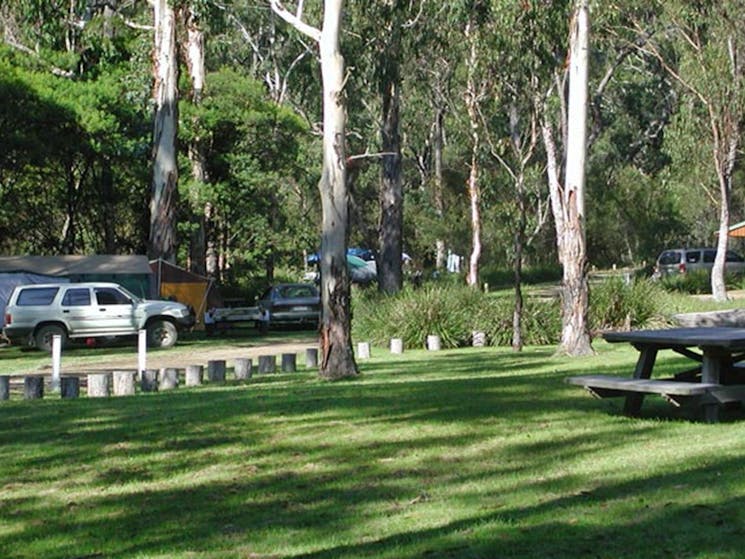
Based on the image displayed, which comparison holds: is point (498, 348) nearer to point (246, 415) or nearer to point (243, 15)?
point (246, 415)

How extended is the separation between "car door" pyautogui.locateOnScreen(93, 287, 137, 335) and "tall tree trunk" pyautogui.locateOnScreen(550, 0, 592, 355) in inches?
547

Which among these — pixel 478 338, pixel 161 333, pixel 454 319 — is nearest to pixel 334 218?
pixel 478 338

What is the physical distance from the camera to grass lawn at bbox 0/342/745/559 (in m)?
7.29

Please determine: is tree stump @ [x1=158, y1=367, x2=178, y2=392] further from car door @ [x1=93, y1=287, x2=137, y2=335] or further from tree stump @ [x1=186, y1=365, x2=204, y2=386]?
car door @ [x1=93, y1=287, x2=137, y2=335]

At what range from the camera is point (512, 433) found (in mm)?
10375

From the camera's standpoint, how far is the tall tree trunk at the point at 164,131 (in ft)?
118

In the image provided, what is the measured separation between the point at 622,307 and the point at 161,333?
10879 mm

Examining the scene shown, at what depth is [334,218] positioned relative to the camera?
1705cm

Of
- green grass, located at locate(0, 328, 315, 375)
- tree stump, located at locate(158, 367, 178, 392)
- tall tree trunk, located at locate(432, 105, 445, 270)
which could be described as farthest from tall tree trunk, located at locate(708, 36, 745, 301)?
tree stump, located at locate(158, 367, 178, 392)

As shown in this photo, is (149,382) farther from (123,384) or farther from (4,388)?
(4,388)

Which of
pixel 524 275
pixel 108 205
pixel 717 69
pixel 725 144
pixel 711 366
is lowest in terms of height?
pixel 711 366

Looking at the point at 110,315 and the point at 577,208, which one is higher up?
the point at 577,208

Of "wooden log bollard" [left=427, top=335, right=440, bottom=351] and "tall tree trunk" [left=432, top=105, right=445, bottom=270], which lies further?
"tall tree trunk" [left=432, top=105, right=445, bottom=270]

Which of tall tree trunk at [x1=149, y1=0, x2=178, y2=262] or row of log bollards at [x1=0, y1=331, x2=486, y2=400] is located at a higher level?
tall tree trunk at [x1=149, y1=0, x2=178, y2=262]
